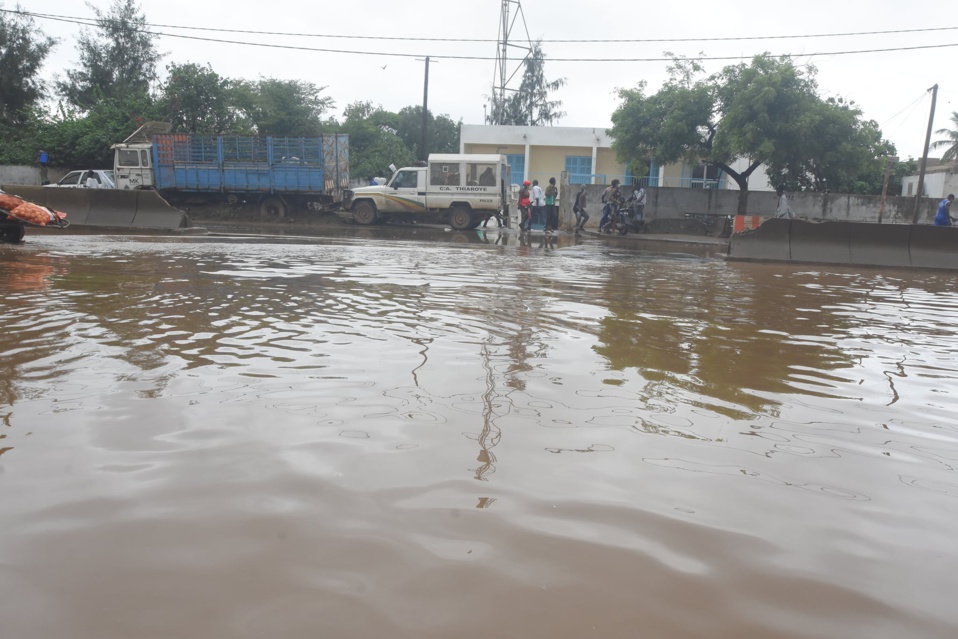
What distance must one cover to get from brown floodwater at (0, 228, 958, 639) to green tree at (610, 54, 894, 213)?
19041 millimetres

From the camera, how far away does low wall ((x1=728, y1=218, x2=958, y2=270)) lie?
14016mm

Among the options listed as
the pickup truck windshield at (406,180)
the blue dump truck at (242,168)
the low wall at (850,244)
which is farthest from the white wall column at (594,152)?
the low wall at (850,244)

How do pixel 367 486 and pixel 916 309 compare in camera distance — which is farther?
pixel 916 309

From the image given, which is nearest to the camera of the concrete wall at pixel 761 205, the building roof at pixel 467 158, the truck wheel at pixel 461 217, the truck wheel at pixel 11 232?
the truck wheel at pixel 11 232

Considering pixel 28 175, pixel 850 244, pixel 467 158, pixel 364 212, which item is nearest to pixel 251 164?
pixel 364 212

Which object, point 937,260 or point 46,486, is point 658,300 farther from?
point 937,260

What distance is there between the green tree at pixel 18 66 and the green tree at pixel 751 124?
104 feet

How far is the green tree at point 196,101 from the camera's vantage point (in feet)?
104

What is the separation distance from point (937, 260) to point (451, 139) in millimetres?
57644

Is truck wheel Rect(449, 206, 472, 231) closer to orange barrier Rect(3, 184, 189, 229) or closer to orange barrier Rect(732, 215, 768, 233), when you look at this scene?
orange barrier Rect(732, 215, 768, 233)

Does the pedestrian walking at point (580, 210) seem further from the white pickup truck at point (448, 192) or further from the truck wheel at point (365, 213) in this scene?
the truck wheel at point (365, 213)

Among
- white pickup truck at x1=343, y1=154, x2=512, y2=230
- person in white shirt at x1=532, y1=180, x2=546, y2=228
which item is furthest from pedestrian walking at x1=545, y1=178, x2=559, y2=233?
white pickup truck at x1=343, y1=154, x2=512, y2=230

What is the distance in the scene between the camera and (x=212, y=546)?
2254 mm

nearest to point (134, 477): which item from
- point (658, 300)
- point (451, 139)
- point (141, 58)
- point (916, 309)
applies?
point (658, 300)
